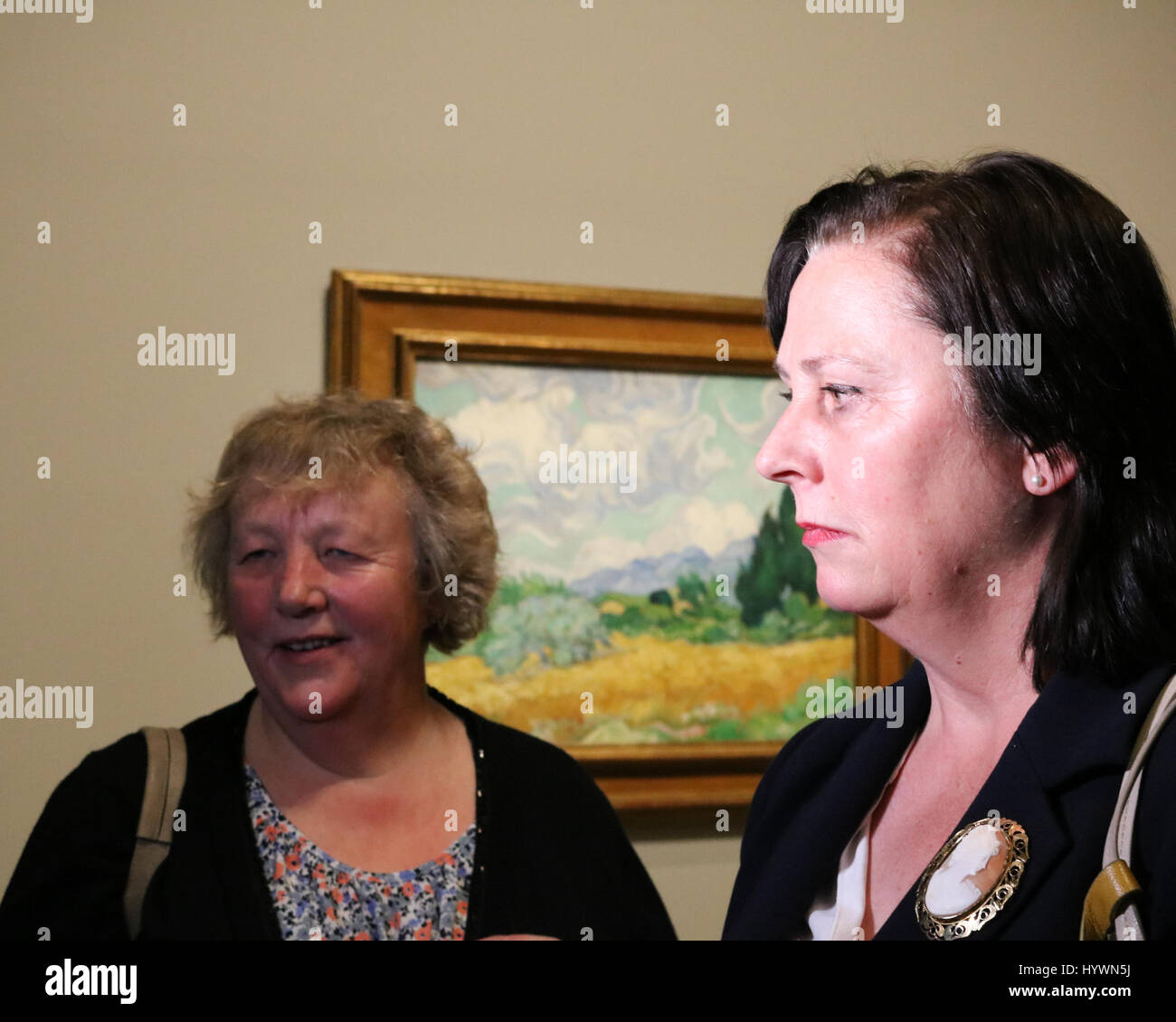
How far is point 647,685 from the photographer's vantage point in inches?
100

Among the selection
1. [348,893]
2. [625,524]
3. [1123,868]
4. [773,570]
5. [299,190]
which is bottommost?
[348,893]

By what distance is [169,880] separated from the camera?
4.89 feet

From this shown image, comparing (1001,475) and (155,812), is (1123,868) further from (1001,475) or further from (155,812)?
(155,812)

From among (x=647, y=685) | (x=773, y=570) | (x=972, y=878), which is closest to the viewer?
(x=972, y=878)

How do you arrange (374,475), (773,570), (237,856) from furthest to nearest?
1. (773,570)
2. (374,475)
3. (237,856)

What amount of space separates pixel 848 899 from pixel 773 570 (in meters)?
1.66

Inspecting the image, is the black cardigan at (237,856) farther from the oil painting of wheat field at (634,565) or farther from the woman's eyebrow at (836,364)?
the woman's eyebrow at (836,364)

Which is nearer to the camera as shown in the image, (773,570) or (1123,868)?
(1123,868)

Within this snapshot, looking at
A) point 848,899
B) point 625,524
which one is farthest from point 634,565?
point 848,899

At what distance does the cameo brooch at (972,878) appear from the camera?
0.84 m

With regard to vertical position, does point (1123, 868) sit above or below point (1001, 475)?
below

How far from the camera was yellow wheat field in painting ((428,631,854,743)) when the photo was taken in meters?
2.46

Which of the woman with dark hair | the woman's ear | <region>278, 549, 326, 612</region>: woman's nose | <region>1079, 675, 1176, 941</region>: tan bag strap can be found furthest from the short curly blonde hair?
<region>1079, 675, 1176, 941</region>: tan bag strap
